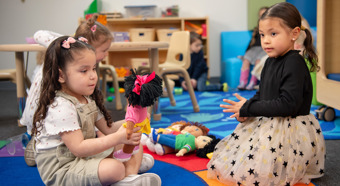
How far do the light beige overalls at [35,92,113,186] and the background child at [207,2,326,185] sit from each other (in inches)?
19.3

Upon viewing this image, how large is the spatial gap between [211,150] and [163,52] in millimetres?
3391

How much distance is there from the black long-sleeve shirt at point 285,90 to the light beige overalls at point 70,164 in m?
0.57

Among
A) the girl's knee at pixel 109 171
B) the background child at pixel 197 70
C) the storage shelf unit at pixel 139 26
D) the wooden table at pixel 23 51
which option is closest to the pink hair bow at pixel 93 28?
the wooden table at pixel 23 51

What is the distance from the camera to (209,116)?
259 centimetres

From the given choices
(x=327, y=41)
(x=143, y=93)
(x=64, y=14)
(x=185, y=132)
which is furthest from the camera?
(x=64, y=14)

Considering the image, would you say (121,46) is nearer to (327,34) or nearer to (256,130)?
(256,130)

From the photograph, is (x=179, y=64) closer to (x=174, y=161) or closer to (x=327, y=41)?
(x=327, y=41)

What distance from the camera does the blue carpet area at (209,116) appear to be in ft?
6.85

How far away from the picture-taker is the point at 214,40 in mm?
5055

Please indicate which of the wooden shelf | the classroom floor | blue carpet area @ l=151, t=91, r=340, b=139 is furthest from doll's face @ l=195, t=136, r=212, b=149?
the wooden shelf

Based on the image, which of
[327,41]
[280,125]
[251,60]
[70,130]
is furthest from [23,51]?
[251,60]

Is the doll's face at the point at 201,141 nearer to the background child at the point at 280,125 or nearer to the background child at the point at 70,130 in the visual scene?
the background child at the point at 280,125

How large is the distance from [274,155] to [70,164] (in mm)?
706

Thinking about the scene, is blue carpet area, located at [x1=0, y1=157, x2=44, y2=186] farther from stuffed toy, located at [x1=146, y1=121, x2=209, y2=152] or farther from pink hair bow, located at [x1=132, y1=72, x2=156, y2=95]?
pink hair bow, located at [x1=132, y1=72, x2=156, y2=95]
